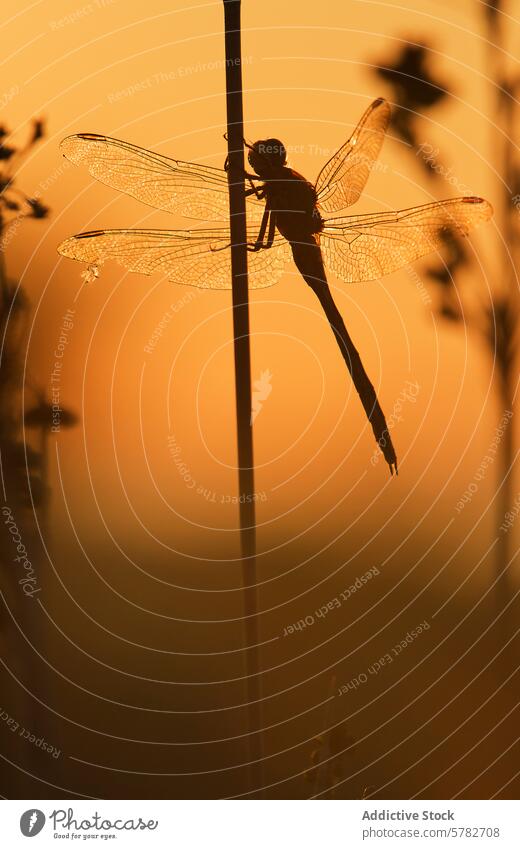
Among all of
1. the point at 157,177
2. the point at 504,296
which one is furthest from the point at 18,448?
the point at 504,296

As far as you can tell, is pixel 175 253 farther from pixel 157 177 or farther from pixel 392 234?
pixel 392 234

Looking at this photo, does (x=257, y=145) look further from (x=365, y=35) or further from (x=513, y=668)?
(x=513, y=668)

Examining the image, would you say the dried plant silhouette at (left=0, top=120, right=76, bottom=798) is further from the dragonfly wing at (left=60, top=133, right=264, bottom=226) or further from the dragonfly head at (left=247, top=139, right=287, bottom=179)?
the dragonfly head at (left=247, top=139, right=287, bottom=179)

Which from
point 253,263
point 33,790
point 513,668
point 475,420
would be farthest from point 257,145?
point 33,790

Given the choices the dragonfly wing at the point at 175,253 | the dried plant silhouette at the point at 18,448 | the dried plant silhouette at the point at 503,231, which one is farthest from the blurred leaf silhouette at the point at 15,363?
the dried plant silhouette at the point at 503,231
